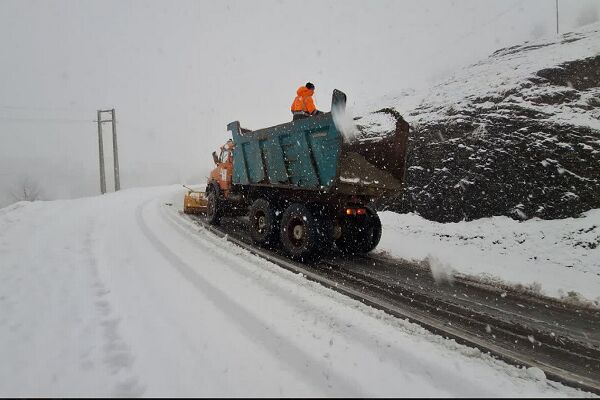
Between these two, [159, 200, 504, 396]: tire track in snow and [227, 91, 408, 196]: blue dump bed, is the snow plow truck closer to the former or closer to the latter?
[227, 91, 408, 196]: blue dump bed

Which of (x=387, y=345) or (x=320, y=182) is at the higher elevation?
(x=320, y=182)

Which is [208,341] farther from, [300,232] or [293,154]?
[293,154]

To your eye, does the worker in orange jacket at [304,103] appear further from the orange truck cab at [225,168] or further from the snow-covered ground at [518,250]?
the snow-covered ground at [518,250]

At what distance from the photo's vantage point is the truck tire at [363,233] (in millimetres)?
6504

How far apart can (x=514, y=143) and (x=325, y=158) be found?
659cm

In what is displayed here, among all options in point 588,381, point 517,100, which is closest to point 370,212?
point 588,381

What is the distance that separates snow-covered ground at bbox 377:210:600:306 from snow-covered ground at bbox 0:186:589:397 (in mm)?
2947

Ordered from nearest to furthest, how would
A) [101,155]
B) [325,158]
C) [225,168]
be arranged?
1. [325,158]
2. [225,168]
3. [101,155]

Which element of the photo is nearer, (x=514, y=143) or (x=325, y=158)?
(x=325, y=158)

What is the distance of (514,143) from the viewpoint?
348 inches

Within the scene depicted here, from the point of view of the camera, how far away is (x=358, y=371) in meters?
2.48

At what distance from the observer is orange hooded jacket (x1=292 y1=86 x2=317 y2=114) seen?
670cm

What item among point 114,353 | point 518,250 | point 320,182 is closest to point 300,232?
point 320,182

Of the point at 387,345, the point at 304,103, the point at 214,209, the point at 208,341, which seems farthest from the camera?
the point at 214,209
